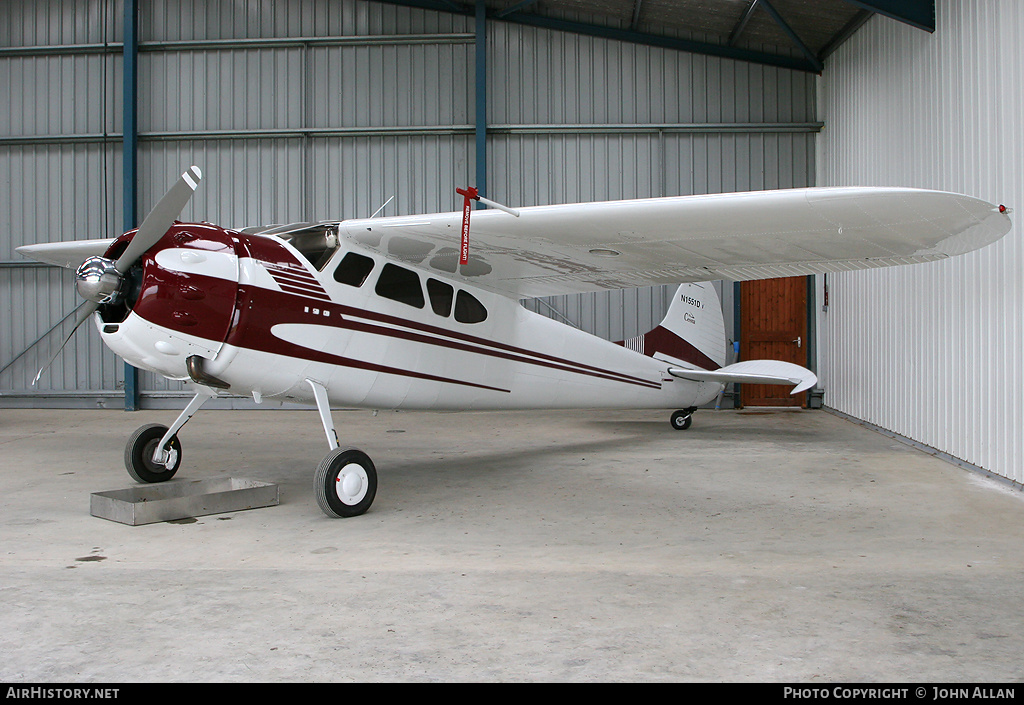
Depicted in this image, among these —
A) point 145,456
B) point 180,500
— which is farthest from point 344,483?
point 145,456

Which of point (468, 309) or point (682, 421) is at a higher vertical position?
point (468, 309)

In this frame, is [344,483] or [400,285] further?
[400,285]

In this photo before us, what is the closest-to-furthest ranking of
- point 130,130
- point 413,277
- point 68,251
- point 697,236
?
point 697,236
point 413,277
point 68,251
point 130,130

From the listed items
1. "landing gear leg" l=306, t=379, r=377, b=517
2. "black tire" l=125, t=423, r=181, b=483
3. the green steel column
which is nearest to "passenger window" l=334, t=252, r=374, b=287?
"landing gear leg" l=306, t=379, r=377, b=517

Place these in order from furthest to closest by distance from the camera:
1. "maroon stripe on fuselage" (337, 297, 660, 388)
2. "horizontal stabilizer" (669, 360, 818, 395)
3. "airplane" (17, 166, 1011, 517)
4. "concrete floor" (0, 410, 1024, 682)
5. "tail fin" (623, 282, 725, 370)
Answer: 1. "tail fin" (623, 282, 725, 370)
2. "horizontal stabilizer" (669, 360, 818, 395)
3. "maroon stripe on fuselage" (337, 297, 660, 388)
4. "airplane" (17, 166, 1011, 517)
5. "concrete floor" (0, 410, 1024, 682)

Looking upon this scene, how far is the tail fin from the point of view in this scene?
10.0 m

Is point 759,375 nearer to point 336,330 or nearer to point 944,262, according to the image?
point 944,262

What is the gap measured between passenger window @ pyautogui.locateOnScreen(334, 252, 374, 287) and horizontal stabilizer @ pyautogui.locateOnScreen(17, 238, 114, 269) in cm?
316

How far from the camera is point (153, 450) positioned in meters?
6.80

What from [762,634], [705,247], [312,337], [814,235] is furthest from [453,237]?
[762,634]

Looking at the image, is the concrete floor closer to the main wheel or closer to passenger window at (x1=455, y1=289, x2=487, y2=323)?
the main wheel

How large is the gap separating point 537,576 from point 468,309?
363cm
